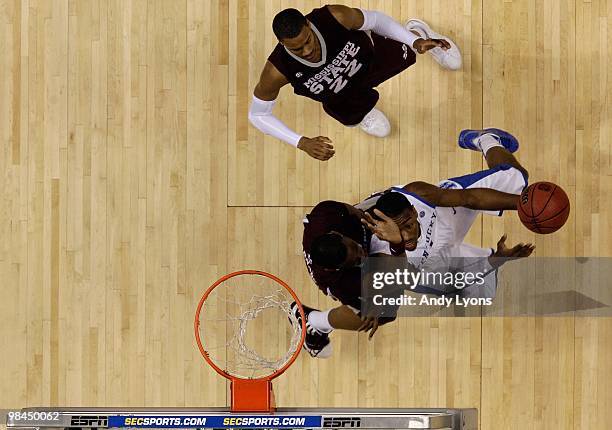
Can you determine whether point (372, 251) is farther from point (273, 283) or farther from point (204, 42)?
point (204, 42)

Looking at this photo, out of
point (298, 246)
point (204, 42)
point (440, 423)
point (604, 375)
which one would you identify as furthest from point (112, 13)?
point (604, 375)

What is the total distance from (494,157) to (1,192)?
9.67ft

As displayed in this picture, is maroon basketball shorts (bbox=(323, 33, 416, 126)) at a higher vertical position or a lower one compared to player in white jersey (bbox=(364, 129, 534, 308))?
higher

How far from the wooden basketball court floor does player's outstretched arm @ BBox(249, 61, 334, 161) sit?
1.30 ft

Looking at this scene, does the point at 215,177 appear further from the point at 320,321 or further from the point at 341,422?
the point at 341,422

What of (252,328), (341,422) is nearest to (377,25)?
(252,328)

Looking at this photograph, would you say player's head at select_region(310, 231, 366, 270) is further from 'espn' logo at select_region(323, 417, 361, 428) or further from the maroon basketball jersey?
'espn' logo at select_region(323, 417, 361, 428)

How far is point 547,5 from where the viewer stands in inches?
190

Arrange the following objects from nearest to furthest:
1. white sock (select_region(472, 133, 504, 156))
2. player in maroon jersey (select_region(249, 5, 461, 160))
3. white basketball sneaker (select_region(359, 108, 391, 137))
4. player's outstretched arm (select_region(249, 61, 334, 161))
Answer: player in maroon jersey (select_region(249, 5, 461, 160)), player's outstretched arm (select_region(249, 61, 334, 161)), white sock (select_region(472, 133, 504, 156)), white basketball sneaker (select_region(359, 108, 391, 137))

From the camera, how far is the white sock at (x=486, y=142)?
447 centimetres

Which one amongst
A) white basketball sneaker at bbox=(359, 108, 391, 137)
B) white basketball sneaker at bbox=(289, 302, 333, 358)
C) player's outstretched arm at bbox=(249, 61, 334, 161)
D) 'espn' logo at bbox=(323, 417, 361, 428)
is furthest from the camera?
white basketball sneaker at bbox=(359, 108, 391, 137)

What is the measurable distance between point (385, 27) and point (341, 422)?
2163mm

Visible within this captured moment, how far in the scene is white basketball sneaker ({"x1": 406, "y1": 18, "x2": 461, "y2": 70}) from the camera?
185 inches

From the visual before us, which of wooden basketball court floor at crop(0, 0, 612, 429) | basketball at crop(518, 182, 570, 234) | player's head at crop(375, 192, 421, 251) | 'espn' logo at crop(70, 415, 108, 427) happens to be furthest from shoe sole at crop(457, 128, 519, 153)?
'espn' logo at crop(70, 415, 108, 427)
